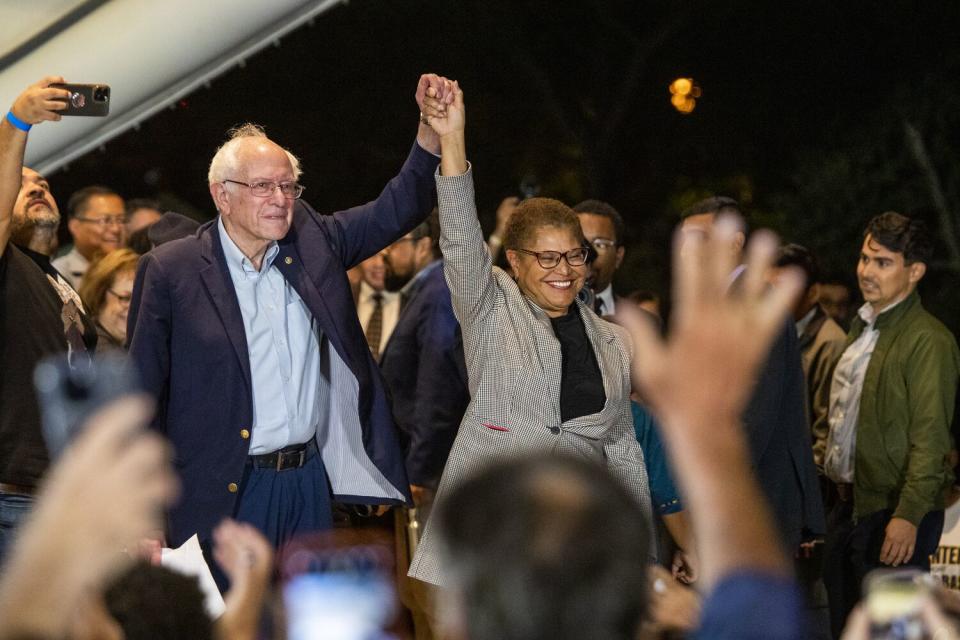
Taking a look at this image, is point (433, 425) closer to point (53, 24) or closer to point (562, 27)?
point (53, 24)

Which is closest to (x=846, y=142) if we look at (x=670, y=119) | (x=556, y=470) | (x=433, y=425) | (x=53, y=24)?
(x=670, y=119)

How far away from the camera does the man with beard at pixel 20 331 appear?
191 inches

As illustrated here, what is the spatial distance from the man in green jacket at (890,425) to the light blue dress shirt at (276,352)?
274 cm

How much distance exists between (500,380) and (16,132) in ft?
5.96

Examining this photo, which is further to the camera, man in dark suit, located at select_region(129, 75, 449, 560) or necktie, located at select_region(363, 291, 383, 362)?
necktie, located at select_region(363, 291, 383, 362)

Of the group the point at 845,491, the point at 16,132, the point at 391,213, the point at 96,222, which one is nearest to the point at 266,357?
the point at 391,213

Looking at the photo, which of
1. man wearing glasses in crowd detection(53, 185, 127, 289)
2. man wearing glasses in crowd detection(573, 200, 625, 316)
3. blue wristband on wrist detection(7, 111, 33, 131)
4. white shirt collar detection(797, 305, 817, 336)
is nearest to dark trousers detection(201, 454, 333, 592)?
blue wristband on wrist detection(7, 111, 33, 131)

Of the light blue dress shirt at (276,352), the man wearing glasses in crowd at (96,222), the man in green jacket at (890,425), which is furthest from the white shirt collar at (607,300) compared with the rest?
the man wearing glasses in crowd at (96,222)

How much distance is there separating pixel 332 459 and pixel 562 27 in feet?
48.3

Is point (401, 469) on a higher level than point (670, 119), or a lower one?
lower

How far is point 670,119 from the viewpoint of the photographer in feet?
62.2

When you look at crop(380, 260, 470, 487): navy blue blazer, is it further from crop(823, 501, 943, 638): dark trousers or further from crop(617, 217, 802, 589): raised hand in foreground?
crop(617, 217, 802, 589): raised hand in foreground

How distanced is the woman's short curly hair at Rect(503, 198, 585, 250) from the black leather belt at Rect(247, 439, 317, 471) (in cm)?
102

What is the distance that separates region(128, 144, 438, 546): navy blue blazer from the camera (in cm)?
491
